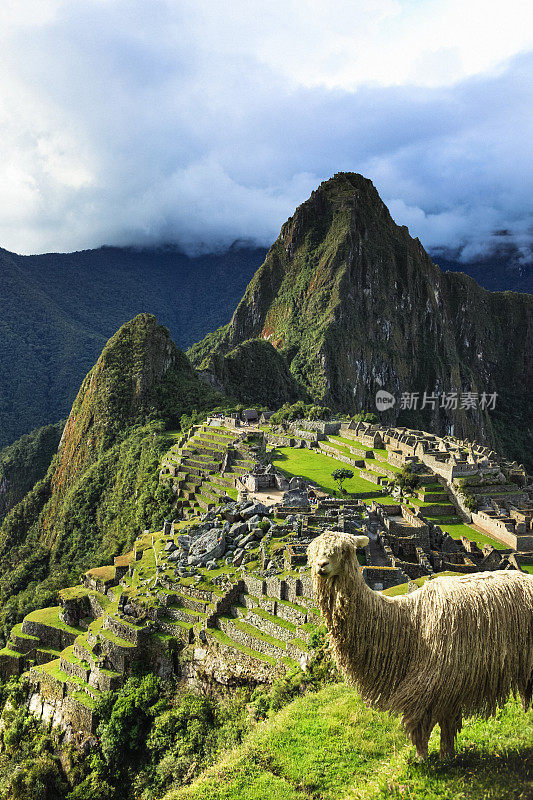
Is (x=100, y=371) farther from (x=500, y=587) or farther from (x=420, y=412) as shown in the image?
(x=420, y=412)

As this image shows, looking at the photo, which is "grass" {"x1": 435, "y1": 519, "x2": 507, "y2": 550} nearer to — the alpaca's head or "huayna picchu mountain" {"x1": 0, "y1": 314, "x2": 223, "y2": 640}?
"huayna picchu mountain" {"x1": 0, "y1": 314, "x2": 223, "y2": 640}

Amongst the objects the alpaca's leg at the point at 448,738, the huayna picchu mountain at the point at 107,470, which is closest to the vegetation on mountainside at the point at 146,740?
the alpaca's leg at the point at 448,738

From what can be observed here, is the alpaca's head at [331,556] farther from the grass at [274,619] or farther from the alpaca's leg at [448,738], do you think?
the grass at [274,619]

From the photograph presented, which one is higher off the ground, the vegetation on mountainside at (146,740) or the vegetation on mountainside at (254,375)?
the vegetation on mountainside at (254,375)

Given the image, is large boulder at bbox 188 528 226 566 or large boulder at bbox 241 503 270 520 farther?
large boulder at bbox 241 503 270 520

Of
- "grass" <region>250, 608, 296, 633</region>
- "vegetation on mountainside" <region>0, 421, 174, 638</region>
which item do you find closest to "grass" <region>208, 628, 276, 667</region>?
"grass" <region>250, 608, 296, 633</region>

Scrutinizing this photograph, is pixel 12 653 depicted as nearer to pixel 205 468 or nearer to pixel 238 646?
pixel 238 646

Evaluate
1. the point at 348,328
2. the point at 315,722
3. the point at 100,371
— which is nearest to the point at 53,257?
the point at 348,328
